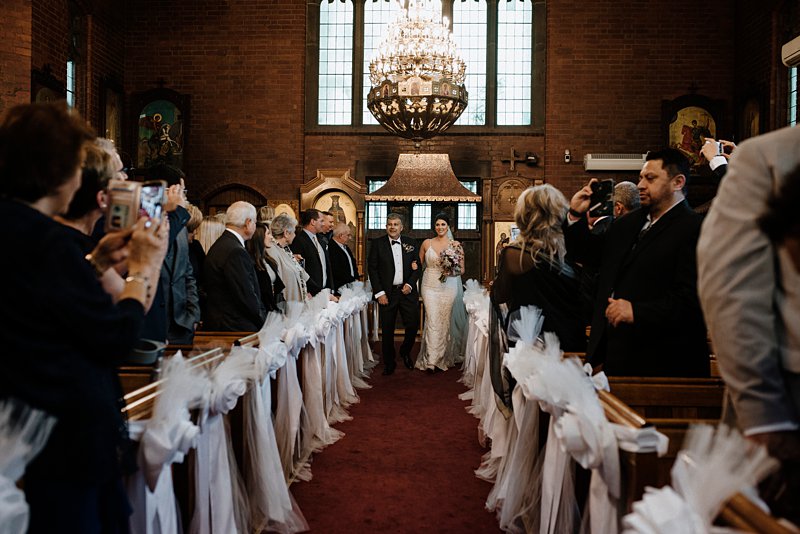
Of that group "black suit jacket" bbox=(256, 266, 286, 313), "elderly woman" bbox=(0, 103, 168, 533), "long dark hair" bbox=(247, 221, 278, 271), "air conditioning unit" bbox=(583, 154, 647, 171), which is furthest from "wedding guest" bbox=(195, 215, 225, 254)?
"air conditioning unit" bbox=(583, 154, 647, 171)

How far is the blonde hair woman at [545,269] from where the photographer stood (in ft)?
13.4

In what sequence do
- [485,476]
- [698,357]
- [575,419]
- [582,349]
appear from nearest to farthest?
[575,419], [698,357], [582,349], [485,476]

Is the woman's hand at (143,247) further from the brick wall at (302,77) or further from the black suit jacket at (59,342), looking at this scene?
the brick wall at (302,77)

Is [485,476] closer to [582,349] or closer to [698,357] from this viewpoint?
[582,349]

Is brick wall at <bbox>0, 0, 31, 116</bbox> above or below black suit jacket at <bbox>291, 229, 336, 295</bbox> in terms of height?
above

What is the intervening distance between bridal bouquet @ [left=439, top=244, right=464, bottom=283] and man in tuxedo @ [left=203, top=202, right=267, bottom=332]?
4437 millimetres

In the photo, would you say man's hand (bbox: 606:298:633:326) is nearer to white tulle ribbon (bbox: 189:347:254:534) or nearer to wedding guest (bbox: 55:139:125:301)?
white tulle ribbon (bbox: 189:347:254:534)

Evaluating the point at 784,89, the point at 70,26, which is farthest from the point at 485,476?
the point at 70,26

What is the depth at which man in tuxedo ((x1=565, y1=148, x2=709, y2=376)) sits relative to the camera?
3197 millimetres

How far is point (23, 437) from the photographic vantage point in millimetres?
1617

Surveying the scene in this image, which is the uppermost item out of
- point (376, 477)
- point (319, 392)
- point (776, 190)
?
point (776, 190)

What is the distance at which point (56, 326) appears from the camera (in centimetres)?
169

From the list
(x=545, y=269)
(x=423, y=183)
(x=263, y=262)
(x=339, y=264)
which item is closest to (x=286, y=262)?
(x=263, y=262)

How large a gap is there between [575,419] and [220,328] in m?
3.18
